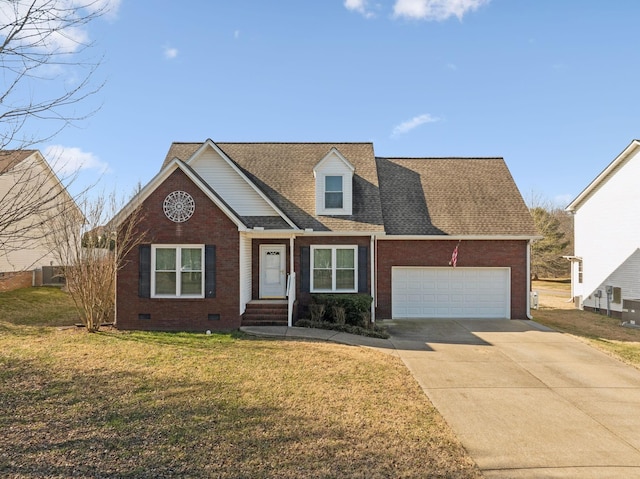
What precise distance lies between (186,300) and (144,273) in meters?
1.59

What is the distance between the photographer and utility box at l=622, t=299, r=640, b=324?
15.4m

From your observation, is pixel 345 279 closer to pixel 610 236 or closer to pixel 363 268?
pixel 363 268

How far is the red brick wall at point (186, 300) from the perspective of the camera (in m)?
12.1

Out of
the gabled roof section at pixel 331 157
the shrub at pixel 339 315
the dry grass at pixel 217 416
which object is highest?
the gabled roof section at pixel 331 157

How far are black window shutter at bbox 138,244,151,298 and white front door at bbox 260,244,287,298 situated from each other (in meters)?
3.98

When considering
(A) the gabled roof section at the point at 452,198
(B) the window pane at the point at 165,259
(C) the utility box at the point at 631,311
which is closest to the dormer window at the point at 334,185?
(A) the gabled roof section at the point at 452,198

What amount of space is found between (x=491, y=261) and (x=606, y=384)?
7.86 meters

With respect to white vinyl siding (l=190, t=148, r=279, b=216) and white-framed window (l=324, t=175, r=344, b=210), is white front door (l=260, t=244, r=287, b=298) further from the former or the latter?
white-framed window (l=324, t=175, r=344, b=210)

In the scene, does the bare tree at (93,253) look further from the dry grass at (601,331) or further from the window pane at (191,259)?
the dry grass at (601,331)

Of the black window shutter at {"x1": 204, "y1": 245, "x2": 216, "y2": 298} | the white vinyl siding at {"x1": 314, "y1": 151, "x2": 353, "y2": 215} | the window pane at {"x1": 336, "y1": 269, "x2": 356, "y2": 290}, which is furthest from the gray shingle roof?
the black window shutter at {"x1": 204, "y1": 245, "x2": 216, "y2": 298}

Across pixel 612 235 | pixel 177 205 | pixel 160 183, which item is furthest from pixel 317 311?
pixel 612 235

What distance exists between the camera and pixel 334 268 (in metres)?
14.5

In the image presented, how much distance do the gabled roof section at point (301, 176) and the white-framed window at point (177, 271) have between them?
11.2 feet

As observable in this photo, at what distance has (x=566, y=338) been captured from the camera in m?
12.1
